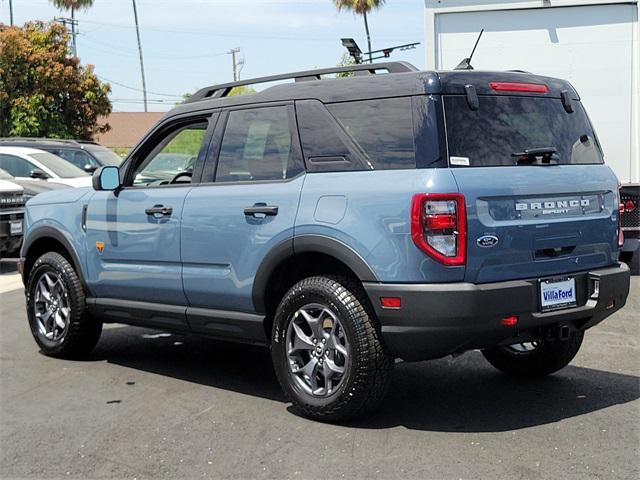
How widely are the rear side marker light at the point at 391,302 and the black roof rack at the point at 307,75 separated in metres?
1.36

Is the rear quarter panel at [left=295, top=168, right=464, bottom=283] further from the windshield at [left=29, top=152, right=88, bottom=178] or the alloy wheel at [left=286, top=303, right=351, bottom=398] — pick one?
the windshield at [left=29, top=152, right=88, bottom=178]

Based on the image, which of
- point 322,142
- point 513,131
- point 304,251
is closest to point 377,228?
point 304,251

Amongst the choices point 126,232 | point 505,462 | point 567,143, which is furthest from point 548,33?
point 505,462

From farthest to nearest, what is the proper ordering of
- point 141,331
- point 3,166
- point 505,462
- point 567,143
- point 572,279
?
point 3,166 < point 141,331 < point 567,143 < point 572,279 < point 505,462

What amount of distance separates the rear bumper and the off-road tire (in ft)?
9.47

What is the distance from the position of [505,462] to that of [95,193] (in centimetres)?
383

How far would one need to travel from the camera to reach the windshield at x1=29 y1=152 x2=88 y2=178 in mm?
16438

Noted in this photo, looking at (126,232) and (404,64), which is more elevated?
(404,64)

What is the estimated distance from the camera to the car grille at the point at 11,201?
42.1 feet

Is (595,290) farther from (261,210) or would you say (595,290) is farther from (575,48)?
(575,48)

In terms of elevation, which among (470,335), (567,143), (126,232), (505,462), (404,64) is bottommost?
(505,462)

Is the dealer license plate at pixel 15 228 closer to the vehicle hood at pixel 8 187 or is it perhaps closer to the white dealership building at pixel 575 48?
the vehicle hood at pixel 8 187

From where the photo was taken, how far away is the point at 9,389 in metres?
6.30

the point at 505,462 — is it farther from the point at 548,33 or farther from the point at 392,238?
the point at 548,33
